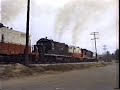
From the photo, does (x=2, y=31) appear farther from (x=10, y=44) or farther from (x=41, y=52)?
(x=41, y=52)

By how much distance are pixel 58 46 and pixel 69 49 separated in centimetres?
676

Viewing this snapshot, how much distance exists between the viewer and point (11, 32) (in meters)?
32.6

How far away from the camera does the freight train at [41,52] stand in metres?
30.9

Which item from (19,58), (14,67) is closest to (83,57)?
(19,58)

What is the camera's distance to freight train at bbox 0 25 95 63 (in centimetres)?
3086

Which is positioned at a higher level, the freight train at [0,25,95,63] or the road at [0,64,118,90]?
the freight train at [0,25,95,63]

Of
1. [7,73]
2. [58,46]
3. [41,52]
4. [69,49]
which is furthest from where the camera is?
[69,49]

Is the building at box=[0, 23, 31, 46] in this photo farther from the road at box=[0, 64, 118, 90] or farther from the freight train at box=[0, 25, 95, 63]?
the road at box=[0, 64, 118, 90]

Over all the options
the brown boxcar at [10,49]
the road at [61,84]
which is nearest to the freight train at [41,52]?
the brown boxcar at [10,49]

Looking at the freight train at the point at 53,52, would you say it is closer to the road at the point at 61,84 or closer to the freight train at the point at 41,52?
the freight train at the point at 41,52

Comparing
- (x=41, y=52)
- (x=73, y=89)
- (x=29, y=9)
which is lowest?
(x=73, y=89)

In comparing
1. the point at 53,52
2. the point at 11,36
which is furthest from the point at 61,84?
the point at 53,52

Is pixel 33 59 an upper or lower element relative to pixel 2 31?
lower

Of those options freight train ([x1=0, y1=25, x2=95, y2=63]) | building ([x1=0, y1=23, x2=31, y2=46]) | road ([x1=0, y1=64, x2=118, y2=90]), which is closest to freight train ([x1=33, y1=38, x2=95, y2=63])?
freight train ([x1=0, y1=25, x2=95, y2=63])
